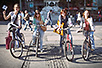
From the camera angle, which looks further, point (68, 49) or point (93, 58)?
point (93, 58)

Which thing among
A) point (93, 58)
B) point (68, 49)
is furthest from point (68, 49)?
point (93, 58)

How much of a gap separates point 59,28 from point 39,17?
39.5 inches

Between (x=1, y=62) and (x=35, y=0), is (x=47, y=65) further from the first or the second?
(x=35, y=0)

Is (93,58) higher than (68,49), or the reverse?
(68,49)

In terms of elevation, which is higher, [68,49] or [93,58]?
[68,49]

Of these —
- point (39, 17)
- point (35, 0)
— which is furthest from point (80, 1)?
point (39, 17)

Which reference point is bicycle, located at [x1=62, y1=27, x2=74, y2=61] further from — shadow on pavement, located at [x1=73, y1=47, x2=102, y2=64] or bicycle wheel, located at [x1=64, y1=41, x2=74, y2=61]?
shadow on pavement, located at [x1=73, y1=47, x2=102, y2=64]

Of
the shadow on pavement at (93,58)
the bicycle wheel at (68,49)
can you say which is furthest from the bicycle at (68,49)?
the shadow on pavement at (93,58)

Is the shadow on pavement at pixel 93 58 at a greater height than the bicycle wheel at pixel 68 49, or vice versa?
the bicycle wheel at pixel 68 49

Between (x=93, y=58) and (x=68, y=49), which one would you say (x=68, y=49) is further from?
(x=93, y=58)

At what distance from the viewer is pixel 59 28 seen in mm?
7371

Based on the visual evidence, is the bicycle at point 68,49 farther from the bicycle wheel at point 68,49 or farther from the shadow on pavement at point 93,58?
the shadow on pavement at point 93,58

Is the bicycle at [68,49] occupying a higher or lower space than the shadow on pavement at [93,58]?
higher

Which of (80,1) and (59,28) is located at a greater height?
(80,1)
